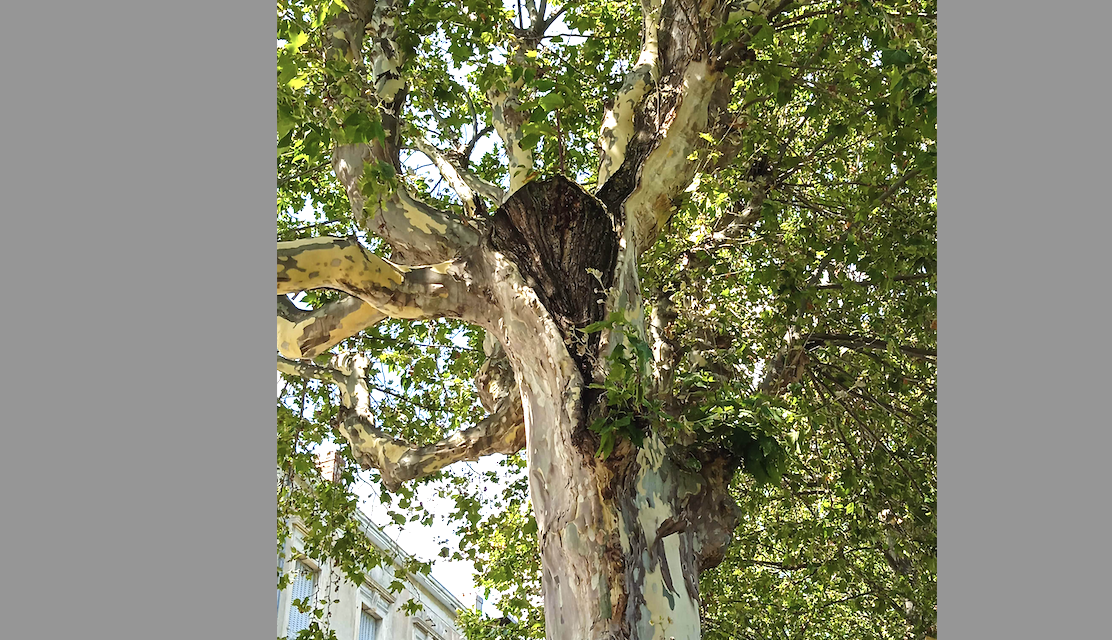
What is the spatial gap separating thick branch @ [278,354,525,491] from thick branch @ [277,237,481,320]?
38.3 inches

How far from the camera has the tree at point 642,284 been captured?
200 inches

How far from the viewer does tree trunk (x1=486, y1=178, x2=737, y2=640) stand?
480cm

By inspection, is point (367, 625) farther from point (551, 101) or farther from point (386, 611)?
point (551, 101)

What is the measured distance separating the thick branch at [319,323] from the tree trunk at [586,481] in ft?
2.62

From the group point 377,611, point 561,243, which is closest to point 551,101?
point 561,243

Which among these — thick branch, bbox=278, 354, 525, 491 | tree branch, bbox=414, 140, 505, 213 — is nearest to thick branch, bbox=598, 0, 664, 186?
tree branch, bbox=414, 140, 505, 213

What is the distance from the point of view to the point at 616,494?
4973mm

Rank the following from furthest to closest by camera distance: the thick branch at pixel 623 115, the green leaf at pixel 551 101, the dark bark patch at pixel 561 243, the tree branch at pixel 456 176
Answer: the tree branch at pixel 456 176, the thick branch at pixel 623 115, the green leaf at pixel 551 101, the dark bark patch at pixel 561 243

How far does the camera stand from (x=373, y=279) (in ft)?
17.7

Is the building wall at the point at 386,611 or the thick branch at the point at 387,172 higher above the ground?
the building wall at the point at 386,611

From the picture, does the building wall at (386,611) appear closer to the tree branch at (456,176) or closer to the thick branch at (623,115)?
the tree branch at (456,176)

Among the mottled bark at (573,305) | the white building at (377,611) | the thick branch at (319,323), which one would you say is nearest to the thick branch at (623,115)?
the mottled bark at (573,305)

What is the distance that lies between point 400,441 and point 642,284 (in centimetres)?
212

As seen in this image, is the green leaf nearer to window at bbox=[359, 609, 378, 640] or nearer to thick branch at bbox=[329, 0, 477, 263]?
thick branch at bbox=[329, 0, 477, 263]
